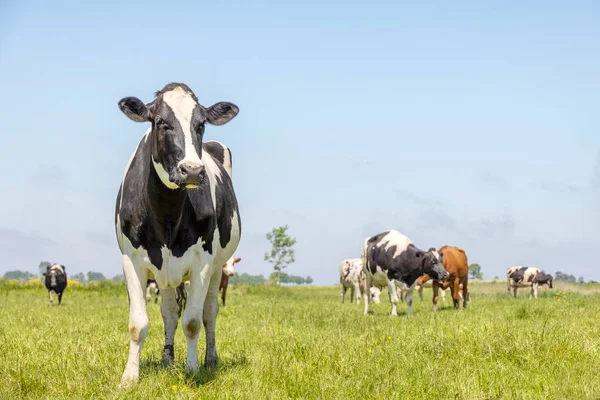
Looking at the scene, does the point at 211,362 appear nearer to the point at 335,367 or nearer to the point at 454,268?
the point at 335,367

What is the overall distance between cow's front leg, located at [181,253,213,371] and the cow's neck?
1.55ft

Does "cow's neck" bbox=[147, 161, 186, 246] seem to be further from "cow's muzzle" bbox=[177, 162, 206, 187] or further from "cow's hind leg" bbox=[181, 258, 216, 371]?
"cow's muzzle" bbox=[177, 162, 206, 187]

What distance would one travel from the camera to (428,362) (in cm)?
697

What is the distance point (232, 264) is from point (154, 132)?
20.2 metres

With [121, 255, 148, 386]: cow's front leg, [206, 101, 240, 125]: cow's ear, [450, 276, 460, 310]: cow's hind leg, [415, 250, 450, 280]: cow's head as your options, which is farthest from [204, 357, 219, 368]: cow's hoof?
[450, 276, 460, 310]: cow's hind leg

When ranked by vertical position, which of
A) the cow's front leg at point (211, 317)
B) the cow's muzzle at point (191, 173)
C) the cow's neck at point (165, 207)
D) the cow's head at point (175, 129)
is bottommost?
the cow's front leg at point (211, 317)

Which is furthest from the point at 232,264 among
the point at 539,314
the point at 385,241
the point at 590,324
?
the point at 590,324

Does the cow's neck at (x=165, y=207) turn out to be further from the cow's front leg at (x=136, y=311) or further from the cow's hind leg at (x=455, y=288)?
the cow's hind leg at (x=455, y=288)

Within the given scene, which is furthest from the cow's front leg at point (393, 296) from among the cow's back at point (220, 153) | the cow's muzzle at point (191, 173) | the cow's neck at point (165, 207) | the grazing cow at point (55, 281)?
the grazing cow at point (55, 281)

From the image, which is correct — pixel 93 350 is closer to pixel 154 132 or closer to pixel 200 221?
pixel 200 221

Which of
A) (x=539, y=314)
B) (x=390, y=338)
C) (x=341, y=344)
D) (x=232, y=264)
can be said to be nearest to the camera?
(x=341, y=344)

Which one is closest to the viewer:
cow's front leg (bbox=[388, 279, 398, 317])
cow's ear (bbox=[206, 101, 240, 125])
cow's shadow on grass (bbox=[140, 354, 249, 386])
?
cow's shadow on grass (bbox=[140, 354, 249, 386])

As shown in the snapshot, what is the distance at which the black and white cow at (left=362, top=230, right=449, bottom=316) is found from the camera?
19125mm

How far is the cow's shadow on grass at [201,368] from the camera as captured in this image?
6297 mm
